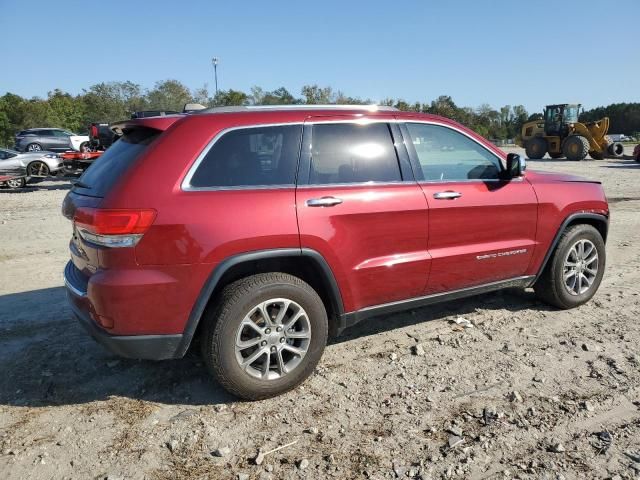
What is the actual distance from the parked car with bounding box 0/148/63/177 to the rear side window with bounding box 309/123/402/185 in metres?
15.3

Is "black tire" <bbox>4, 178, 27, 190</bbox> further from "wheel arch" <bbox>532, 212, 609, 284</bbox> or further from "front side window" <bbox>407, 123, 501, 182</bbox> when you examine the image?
"wheel arch" <bbox>532, 212, 609, 284</bbox>

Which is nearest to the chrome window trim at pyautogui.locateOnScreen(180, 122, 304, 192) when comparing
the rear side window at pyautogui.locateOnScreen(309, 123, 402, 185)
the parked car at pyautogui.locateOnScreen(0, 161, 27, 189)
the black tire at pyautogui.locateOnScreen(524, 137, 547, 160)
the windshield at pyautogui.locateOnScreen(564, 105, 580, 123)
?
the rear side window at pyautogui.locateOnScreen(309, 123, 402, 185)

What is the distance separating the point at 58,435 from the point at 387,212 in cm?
245

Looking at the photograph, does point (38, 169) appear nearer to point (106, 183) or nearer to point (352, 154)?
point (106, 183)

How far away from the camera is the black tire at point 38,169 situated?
642 inches

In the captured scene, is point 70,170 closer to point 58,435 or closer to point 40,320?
point 40,320

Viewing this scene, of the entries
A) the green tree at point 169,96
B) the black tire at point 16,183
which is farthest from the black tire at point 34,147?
the green tree at point 169,96

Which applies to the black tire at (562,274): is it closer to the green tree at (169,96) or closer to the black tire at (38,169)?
the black tire at (38,169)

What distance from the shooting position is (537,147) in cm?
2667

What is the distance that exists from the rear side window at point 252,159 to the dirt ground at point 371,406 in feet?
4.65

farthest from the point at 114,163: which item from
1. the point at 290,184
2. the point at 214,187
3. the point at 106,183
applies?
the point at 290,184

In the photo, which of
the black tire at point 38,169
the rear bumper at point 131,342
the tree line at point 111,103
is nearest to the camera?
the rear bumper at point 131,342

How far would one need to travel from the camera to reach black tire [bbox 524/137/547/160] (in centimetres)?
2656

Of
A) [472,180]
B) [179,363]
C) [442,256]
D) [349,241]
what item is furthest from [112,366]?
[472,180]
